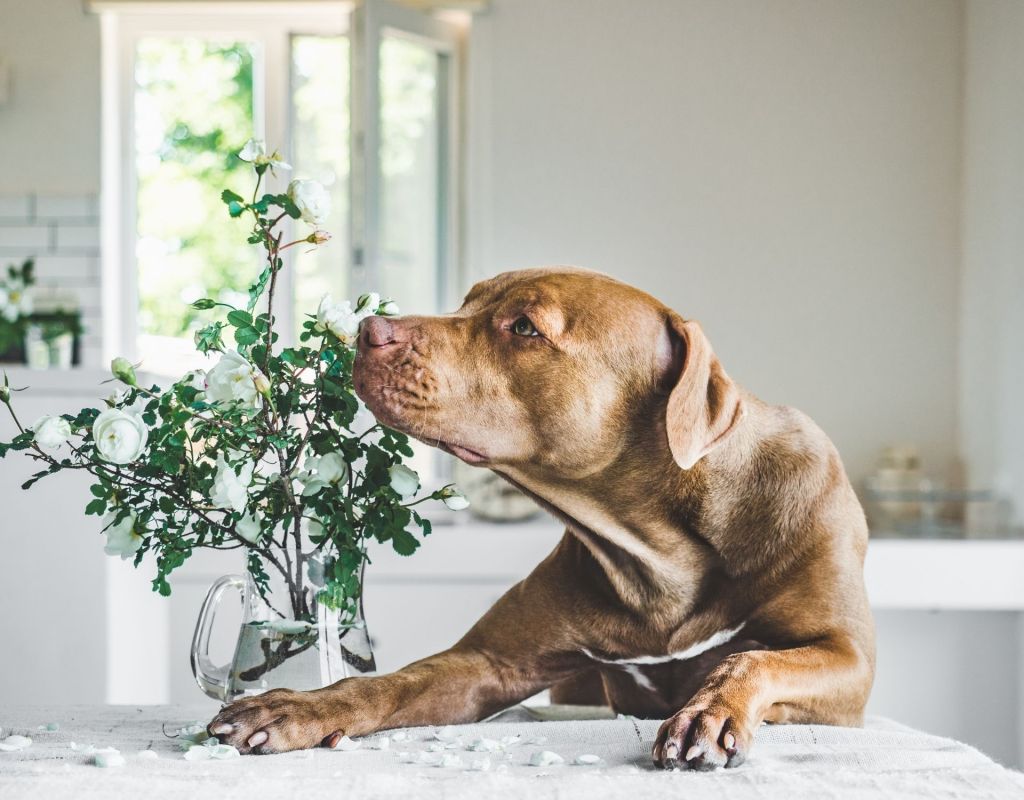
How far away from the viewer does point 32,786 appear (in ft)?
2.55

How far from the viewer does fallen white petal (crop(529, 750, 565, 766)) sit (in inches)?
35.4

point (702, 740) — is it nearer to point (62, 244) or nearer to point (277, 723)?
point (277, 723)

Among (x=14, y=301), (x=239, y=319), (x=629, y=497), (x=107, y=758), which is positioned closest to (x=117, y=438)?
(x=239, y=319)

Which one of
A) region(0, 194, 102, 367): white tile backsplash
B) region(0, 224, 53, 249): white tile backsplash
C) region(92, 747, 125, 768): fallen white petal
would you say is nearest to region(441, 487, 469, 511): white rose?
region(92, 747, 125, 768): fallen white petal

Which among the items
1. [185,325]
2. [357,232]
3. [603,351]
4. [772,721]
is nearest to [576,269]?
[603,351]

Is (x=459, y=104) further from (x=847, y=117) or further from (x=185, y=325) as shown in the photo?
(x=185, y=325)

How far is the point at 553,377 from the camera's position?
3.86 ft

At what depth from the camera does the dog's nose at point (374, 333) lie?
3.55 feet

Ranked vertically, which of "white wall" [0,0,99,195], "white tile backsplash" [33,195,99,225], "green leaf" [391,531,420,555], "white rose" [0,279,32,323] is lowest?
"green leaf" [391,531,420,555]

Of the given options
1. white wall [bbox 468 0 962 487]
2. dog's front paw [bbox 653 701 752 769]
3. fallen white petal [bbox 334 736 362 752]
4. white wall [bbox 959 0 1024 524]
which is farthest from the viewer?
white wall [bbox 468 0 962 487]

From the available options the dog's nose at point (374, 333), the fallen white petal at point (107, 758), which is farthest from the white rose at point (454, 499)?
the fallen white petal at point (107, 758)

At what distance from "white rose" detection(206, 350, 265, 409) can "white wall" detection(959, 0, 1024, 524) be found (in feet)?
8.42

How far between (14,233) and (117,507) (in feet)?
9.84

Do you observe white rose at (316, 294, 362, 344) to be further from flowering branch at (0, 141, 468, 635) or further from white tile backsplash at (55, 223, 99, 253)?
white tile backsplash at (55, 223, 99, 253)
